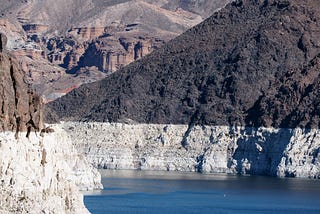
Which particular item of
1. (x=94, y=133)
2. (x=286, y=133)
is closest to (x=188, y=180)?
(x=286, y=133)

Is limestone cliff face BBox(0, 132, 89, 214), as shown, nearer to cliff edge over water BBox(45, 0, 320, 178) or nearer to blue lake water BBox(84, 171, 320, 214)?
blue lake water BBox(84, 171, 320, 214)

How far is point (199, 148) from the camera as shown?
5679 inches

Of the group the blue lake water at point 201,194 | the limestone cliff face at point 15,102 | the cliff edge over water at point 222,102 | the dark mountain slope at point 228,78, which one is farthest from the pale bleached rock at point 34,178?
the dark mountain slope at point 228,78

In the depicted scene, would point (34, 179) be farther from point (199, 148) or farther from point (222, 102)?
point (222, 102)

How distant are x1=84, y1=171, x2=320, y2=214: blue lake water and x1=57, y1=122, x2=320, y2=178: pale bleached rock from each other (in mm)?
4183

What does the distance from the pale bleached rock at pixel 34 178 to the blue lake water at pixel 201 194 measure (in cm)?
3530

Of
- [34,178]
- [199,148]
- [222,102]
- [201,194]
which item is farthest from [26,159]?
[222,102]

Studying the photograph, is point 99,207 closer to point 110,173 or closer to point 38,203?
point 38,203

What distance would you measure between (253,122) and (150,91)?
22008 millimetres

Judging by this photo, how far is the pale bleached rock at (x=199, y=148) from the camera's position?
431ft

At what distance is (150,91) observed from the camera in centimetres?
16412

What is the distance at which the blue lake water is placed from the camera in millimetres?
84750

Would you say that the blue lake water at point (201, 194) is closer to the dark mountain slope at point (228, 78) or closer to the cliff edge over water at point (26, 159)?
the dark mountain slope at point (228, 78)

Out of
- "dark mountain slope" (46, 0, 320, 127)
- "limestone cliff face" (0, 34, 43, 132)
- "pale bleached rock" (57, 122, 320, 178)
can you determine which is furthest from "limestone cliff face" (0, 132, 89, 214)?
"dark mountain slope" (46, 0, 320, 127)
